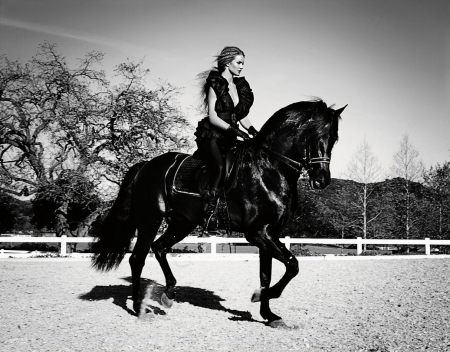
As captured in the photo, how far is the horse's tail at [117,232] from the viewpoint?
6.91 m

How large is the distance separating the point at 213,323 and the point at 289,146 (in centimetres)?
245

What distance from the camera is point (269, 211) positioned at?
524 cm

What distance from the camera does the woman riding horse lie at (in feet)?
18.1

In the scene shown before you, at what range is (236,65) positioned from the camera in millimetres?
5738

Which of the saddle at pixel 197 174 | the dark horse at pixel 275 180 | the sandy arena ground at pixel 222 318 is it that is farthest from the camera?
the saddle at pixel 197 174

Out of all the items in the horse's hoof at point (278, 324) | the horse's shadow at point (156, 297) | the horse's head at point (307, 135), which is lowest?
the horse's shadow at point (156, 297)

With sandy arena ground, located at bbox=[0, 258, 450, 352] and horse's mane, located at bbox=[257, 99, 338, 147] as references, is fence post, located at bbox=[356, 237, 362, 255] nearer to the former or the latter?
sandy arena ground, located at bbox=[0, 258, 450, 352]

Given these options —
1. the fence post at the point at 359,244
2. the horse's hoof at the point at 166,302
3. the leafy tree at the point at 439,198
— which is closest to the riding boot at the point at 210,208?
the horse's hoof at the point at 166,302

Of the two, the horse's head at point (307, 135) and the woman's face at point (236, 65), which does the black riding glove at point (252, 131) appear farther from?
the woman's face at point (236, 65)

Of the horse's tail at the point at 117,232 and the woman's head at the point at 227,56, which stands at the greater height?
the woman's head at the point at 227,56

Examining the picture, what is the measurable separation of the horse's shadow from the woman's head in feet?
11.2

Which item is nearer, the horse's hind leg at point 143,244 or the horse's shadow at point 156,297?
the horse's shadow at point 156,297

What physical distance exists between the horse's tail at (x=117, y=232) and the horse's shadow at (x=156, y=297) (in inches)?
29.7

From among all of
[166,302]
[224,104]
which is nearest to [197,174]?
[224,104]
